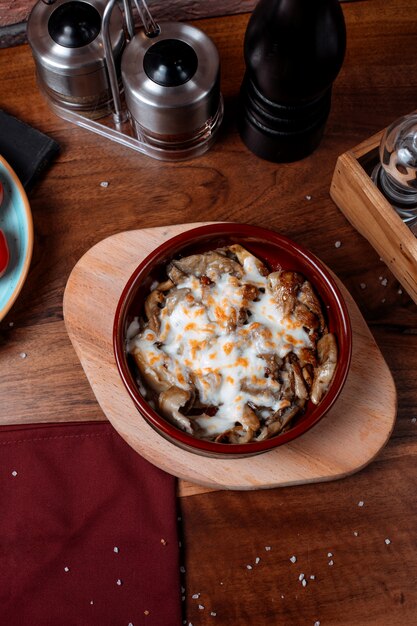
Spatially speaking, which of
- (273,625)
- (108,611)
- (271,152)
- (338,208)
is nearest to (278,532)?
(273,625)

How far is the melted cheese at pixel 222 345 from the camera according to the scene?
1386 millimetres

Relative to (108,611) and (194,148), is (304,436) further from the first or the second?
(194,148)

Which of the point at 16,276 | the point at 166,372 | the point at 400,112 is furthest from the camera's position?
the point at 400,112

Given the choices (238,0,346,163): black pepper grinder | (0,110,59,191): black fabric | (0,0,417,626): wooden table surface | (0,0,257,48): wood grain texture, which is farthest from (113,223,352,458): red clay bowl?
(0,0,257,48): wood grain texture

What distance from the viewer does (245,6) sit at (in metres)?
1.75

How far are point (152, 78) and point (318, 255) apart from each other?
0.50 m

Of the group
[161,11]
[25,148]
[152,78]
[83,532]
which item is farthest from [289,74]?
[83,532]

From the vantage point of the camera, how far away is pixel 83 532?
57.7 inches

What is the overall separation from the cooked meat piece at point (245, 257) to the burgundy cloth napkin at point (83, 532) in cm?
43

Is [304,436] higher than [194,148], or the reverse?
[194,148]

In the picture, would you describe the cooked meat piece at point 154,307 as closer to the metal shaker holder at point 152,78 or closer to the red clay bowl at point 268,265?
the red clay bowl at point 268,265

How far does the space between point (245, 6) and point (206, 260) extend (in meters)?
0.67

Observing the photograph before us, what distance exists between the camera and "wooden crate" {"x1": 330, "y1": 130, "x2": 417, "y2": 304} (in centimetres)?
147

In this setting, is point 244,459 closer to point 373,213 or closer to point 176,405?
point 176,405
